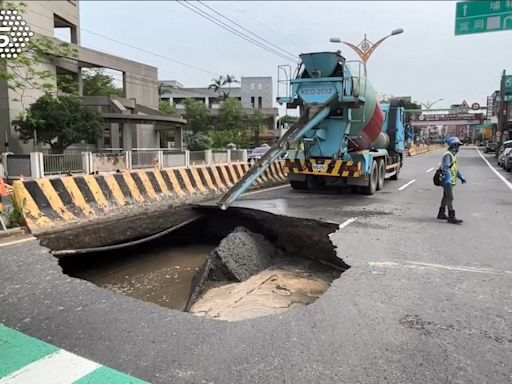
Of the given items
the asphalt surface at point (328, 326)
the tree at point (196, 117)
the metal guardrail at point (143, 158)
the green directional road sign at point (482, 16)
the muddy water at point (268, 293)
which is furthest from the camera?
the tree at point (196, 117)

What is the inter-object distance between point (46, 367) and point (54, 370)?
85mm

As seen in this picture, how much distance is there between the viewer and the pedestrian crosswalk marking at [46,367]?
2910 mm

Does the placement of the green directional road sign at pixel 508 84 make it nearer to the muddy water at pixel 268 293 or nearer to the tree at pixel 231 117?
the tree at pixel 231 117

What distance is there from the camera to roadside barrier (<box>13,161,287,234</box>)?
7.09 metres

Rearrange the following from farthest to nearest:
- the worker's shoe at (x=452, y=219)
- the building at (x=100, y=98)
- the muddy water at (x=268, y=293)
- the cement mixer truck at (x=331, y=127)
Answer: the building at (x=100, y=98) < the cement mixer truck at (x=331, y=127) < the worker's shoe at (x=452, y=219) < the muddy water at (x=268, y=293)

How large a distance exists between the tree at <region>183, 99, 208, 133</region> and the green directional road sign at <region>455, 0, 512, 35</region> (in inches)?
1707

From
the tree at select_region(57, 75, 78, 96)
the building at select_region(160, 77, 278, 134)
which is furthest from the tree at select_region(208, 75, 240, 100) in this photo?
the tree at select_region(57, 75, 78, 96)

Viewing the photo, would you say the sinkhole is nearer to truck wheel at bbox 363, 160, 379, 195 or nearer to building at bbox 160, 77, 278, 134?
truck wheel at bbox 363, 160, 379, 195

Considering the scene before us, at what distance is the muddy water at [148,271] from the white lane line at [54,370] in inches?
95.3

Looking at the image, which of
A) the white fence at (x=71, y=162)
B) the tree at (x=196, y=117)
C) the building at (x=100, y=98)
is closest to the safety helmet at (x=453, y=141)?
the white fence at (x=71, y=162)

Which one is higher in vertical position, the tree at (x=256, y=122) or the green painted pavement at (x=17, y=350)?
the tree at (x=256, y=122)

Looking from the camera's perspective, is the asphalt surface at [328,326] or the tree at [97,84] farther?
the tree at [97,84]

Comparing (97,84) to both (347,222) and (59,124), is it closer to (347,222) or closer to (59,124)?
(59,124)

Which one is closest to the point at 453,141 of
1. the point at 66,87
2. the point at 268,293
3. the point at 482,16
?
the point at 268,293
